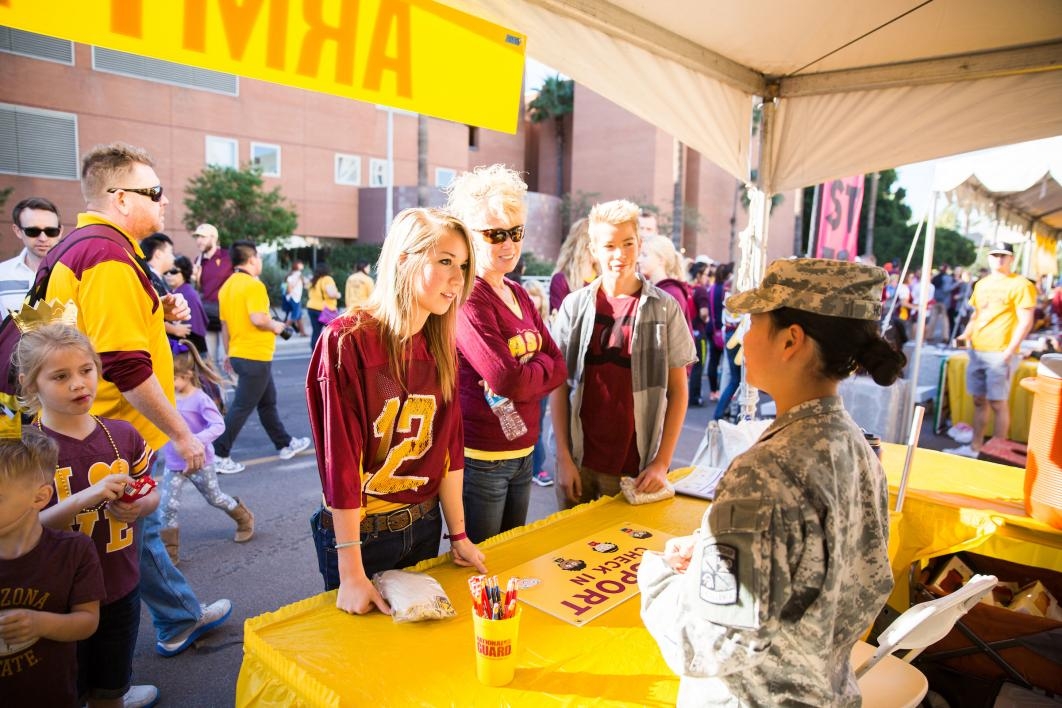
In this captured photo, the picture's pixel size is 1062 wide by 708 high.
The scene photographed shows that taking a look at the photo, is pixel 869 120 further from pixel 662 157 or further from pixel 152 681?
pixel 662 157

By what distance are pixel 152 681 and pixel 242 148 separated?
22.2 m

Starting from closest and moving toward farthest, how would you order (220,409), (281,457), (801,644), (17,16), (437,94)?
1. (801,644)
2. (17,16)
3. (437,94)
4. (220,409)
5. (281,457)

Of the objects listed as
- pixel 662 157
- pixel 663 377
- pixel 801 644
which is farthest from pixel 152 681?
pixel 662 157

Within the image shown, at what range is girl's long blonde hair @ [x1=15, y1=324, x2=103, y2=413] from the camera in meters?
2.02

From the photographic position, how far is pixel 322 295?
11.2 meters

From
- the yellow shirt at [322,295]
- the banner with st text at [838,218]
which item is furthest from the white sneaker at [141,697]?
the yellow shirt at [322,295]

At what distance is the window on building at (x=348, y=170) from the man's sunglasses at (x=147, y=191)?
2358 centimetres

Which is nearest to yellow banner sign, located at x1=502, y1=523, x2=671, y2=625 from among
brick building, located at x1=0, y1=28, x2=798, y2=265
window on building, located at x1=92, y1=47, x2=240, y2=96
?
brick building, located at x1=0, y1=28, x2=798, y2=265

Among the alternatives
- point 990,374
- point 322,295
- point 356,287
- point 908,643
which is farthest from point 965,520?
point 322,295

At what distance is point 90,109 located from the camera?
18.6m

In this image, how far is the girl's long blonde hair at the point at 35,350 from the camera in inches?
79.4

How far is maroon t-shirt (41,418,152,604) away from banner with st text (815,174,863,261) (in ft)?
16.9

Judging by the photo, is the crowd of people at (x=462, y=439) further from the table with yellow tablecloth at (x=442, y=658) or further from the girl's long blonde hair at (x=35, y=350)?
the table with yellow tablecloth at (x=442, y=658)

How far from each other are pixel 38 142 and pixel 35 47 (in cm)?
255
